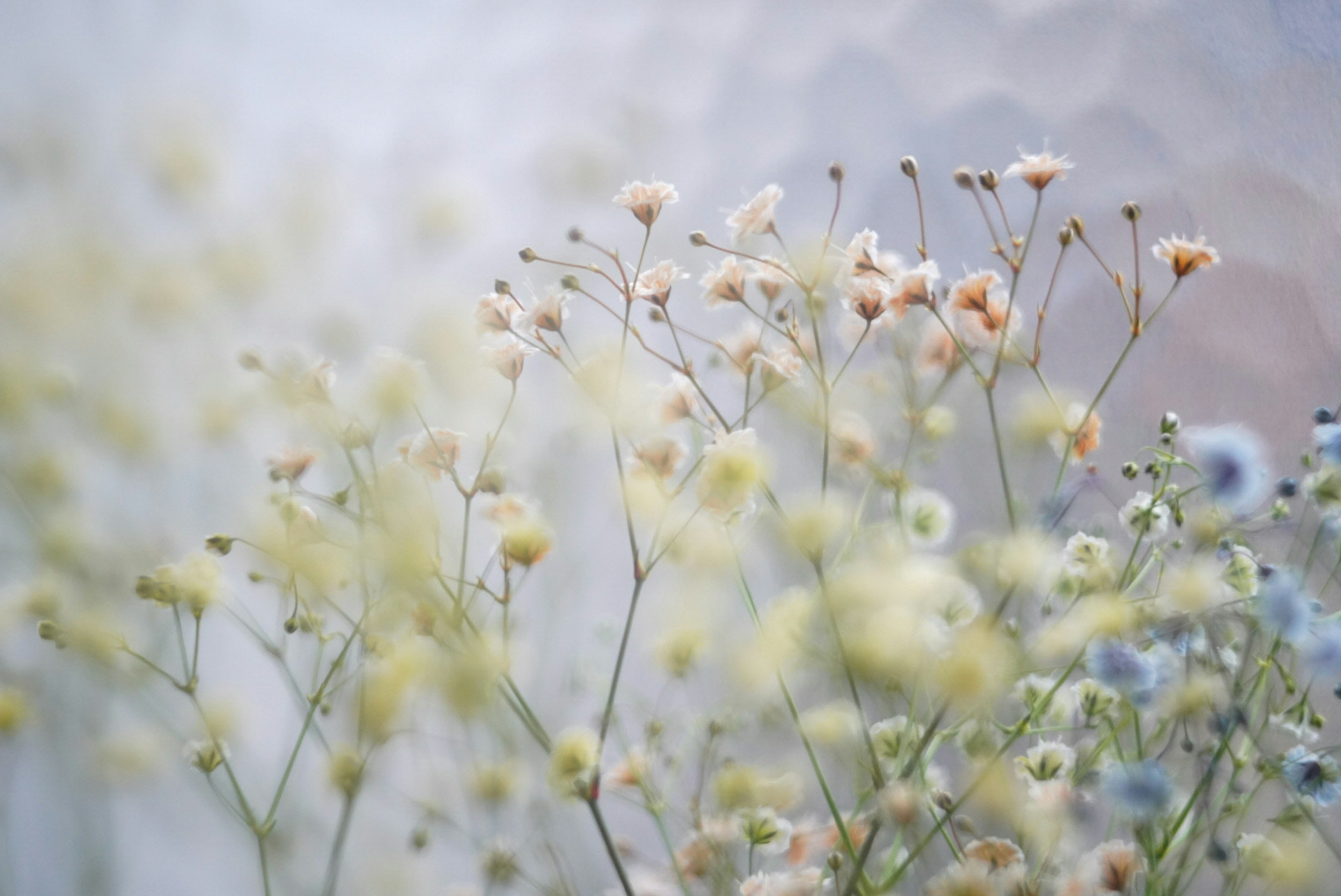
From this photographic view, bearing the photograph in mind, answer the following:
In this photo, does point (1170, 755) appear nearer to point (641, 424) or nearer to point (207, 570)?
point (641, 424)

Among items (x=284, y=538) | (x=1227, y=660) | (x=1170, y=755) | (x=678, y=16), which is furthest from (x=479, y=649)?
(x=678, y=16)

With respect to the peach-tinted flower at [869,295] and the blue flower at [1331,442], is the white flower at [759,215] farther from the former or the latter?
the blue flower at [1331,442]

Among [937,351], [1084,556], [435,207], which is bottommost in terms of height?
[1084,556]

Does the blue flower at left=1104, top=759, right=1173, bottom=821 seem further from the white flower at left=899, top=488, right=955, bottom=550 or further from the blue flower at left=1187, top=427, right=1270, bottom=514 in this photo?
the white flower at left=899, top=488, right=955, bottom=550

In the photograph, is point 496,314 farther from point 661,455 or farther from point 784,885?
point 784,885

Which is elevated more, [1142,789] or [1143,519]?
[1143,519]

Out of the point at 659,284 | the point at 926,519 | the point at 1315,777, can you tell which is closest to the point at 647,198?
the point at 659,284
